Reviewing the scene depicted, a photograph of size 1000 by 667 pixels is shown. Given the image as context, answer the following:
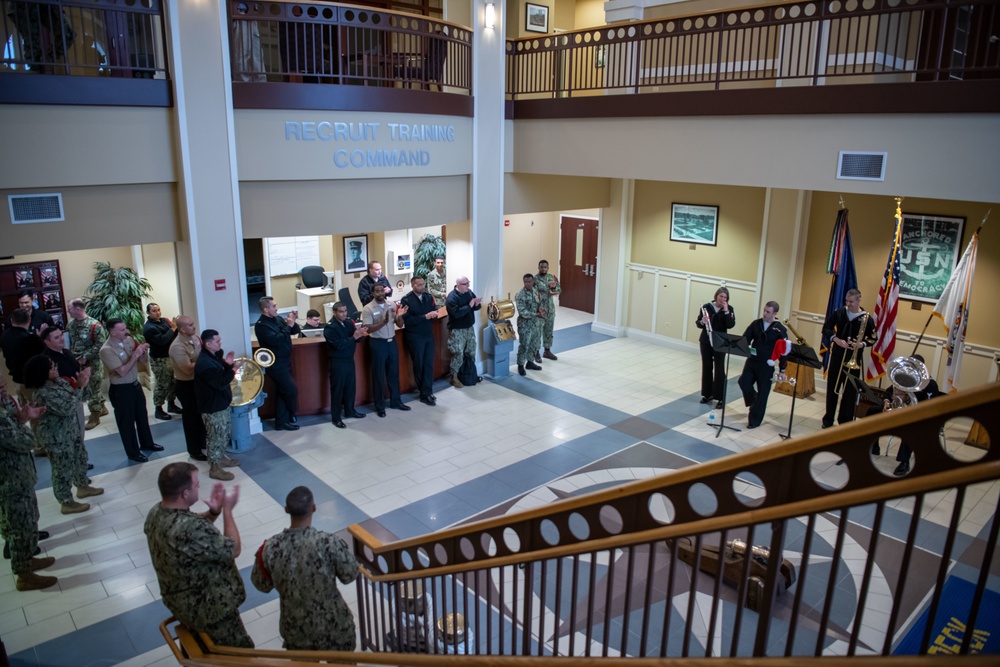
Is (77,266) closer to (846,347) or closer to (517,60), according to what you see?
(517,60)

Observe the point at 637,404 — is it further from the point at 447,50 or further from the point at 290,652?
the point at 290,652

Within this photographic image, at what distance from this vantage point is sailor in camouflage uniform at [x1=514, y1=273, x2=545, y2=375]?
11.6 metres

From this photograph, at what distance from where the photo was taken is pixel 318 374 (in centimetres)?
974

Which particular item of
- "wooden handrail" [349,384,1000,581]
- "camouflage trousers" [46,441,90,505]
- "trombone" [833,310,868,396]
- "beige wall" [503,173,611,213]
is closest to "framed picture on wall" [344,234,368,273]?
"beige wall" [503,173,611,213]

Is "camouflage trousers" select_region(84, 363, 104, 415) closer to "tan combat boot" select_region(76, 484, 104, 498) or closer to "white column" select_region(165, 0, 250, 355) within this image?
"white column" select_region(165, 0, 250, 355)

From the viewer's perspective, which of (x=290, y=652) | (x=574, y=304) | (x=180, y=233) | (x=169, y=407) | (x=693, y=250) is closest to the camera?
(x=290, y=652)

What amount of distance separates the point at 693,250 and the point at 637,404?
12.2 feet

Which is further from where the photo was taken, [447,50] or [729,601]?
[447,50]

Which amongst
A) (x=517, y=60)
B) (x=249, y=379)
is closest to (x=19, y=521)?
(x=249, y=379)

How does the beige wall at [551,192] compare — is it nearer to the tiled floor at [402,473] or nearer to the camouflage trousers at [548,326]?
the camouflage trousers at [548,326]

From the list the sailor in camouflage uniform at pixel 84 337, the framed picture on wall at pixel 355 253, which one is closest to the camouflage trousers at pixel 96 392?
the sailor in camouflage uniform at pixel 84 337

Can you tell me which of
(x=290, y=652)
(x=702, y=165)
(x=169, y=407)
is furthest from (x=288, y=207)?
(x=290, y=652)

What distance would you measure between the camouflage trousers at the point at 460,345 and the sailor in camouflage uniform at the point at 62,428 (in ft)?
Answer: 16.7

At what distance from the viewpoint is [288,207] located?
29.9 ft
